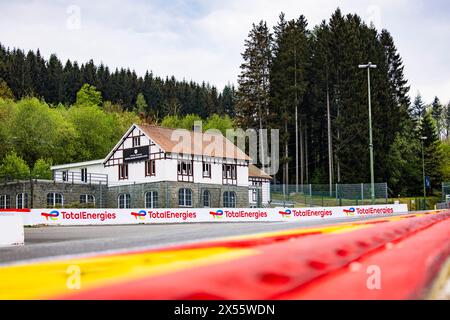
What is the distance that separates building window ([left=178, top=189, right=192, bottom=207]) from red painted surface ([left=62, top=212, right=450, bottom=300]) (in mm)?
47121

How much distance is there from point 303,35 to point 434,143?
22.7 m

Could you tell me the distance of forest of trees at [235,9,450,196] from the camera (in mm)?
69250

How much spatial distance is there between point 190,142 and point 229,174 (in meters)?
4.73

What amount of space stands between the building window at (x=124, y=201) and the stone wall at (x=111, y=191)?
8.3 inches

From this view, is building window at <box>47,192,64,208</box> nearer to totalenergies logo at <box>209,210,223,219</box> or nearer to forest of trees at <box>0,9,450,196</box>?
totalenergies logo at <box>209,210,223,219</box>

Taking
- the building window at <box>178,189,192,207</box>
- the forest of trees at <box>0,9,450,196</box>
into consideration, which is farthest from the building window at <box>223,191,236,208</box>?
the forest of trees at <box>0,9,450,196</box>

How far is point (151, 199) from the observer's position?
49.9 meters

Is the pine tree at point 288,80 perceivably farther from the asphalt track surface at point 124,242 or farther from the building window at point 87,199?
the asphalt track surface at point 124,242

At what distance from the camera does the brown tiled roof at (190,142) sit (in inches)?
2041

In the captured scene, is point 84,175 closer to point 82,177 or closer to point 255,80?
point 82,177

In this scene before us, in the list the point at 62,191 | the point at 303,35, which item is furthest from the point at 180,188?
the point at 303,35

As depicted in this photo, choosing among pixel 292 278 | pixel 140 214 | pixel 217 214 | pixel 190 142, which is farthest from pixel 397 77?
pixel 292 278

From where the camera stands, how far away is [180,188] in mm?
50219
